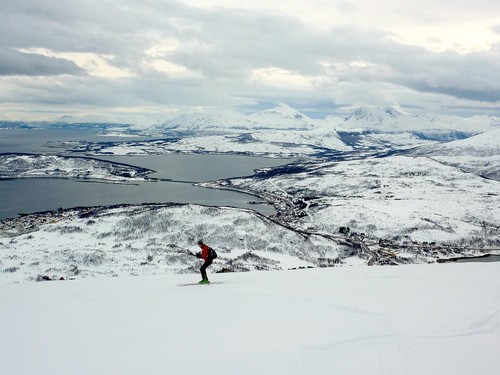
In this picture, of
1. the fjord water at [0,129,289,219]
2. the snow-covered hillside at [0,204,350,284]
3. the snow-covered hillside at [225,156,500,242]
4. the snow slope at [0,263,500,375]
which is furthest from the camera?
the fjord water at [0,129,289,219]

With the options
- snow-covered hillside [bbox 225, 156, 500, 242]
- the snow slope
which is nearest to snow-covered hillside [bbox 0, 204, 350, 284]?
snow-covered hillside [bbox 225, 156, 500, 242]

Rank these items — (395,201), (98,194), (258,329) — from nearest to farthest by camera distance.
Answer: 1. (258,329)
2. (395,201)
3. (98,194)

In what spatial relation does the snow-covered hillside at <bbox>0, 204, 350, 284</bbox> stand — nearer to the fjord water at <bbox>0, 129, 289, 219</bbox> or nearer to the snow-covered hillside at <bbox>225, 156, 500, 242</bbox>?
the snow-covered hillside at <bbox>225, 156, 500, 242</bbox>

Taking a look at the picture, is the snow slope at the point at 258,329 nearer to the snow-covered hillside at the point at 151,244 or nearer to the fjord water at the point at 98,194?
the snow-covered hillside at the point at 151,244

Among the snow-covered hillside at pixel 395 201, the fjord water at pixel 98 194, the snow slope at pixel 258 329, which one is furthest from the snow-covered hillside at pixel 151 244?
the snow slope at pixel 258 329

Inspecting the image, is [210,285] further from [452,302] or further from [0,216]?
[0,216]

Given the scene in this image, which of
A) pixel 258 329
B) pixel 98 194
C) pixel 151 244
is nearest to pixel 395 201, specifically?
pixel 151 244

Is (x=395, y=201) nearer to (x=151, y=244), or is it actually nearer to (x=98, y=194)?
(x=151, y=244)

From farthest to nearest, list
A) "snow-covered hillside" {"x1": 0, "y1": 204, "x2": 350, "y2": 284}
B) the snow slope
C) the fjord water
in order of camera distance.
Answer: the fjord water → "snow-covered hillside" {"x1": 0, "y1": 204, "x2": 350, "y2": 284} → the snow slope
